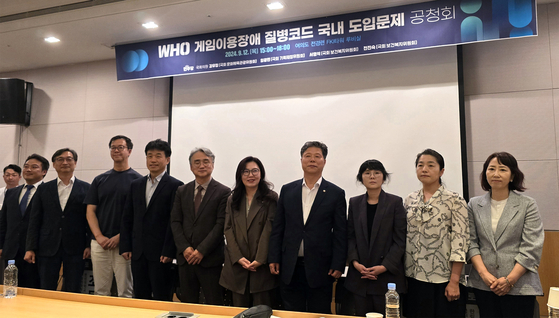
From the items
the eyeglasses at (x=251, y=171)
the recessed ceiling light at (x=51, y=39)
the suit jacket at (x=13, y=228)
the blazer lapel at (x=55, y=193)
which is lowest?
the suit jacket at (x=13, y=228)

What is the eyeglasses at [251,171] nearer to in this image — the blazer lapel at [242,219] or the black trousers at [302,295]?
the blazer lapel at [242,219]

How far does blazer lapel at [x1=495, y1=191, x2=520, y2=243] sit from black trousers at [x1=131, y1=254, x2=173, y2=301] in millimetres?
2437

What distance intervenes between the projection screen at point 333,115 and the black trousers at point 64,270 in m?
1.71

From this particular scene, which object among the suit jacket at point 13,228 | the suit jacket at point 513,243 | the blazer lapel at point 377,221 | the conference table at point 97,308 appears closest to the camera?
the conference table at point 97,308

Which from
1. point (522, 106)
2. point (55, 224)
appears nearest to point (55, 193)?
point (55, 224)

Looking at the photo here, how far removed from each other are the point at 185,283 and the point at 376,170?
1.68m

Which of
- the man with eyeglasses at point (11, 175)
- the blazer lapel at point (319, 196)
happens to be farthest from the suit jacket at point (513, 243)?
the man with eyeglasses at point (11, 175)

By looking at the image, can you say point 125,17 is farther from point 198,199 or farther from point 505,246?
point 505,246

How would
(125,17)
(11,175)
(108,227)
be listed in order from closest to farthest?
1. (108,227)
2. (125,17)
3. (11,175)

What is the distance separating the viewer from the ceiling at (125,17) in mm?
4109

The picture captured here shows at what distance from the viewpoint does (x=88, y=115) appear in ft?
19.1

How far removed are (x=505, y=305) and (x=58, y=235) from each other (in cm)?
354

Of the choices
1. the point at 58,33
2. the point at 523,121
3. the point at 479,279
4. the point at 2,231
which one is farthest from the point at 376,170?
the point at 58,33

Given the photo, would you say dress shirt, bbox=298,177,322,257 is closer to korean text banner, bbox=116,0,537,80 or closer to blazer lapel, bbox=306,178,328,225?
blazer lapel, bbox=306,178,328,225
